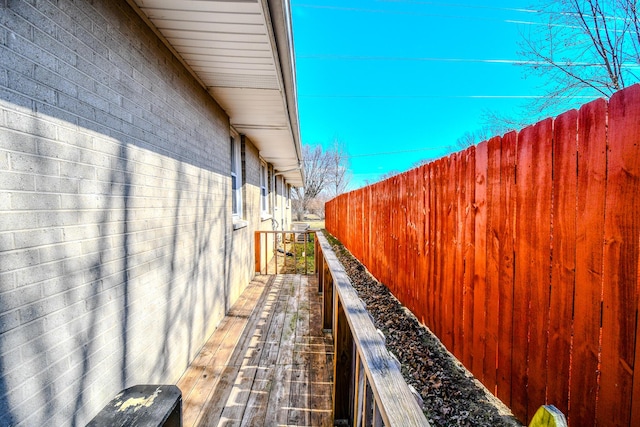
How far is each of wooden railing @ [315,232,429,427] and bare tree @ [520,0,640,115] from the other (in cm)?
655

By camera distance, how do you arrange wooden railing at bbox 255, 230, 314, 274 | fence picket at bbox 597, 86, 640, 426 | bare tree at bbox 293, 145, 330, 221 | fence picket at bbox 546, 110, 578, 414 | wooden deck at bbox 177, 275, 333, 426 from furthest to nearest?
bare tree at bbox 293, 145, 330, 221 → wooden railing at bbox 255, 230, 314, 274 → wooden deck at bbox 177, 275, 333, 426 → fence picket at bbox 546, 110, 578, 414 → fence picket at bbox 597, 86, 640, 426

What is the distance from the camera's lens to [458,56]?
15531mm

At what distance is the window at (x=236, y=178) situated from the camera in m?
5.00

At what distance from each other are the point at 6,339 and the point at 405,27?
59.3 feet

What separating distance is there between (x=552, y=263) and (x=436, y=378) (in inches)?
52.4

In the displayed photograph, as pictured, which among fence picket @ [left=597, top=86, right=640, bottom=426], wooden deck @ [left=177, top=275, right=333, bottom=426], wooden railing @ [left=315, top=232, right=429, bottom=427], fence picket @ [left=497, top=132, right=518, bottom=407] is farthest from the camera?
wooden deck @ [left=177, top=275, right=333, bottom=426]

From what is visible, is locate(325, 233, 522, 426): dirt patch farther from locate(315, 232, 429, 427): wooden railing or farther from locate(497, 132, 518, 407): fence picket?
locate(315, 232, 429, 427): wooden railing

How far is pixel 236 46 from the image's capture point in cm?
223

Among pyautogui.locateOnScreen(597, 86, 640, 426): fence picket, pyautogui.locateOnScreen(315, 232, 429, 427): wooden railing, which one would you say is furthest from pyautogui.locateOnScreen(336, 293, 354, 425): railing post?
pyautogui.locateOnScreen(597, 86, 640, 426): fence picket

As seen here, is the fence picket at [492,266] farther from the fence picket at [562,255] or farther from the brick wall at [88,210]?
the brick wall at [88,210]

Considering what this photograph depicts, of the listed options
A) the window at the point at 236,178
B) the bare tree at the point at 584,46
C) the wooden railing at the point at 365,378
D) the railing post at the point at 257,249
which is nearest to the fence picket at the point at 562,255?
the wooden railing at the point at 365,378

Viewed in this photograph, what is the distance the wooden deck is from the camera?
2111mm

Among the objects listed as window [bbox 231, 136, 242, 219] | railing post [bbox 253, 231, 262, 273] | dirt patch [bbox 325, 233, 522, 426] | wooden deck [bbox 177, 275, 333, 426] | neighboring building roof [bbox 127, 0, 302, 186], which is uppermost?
neighboring building roof [bbox 127, 0, 302, 186]

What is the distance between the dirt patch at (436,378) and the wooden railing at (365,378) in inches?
23.8
